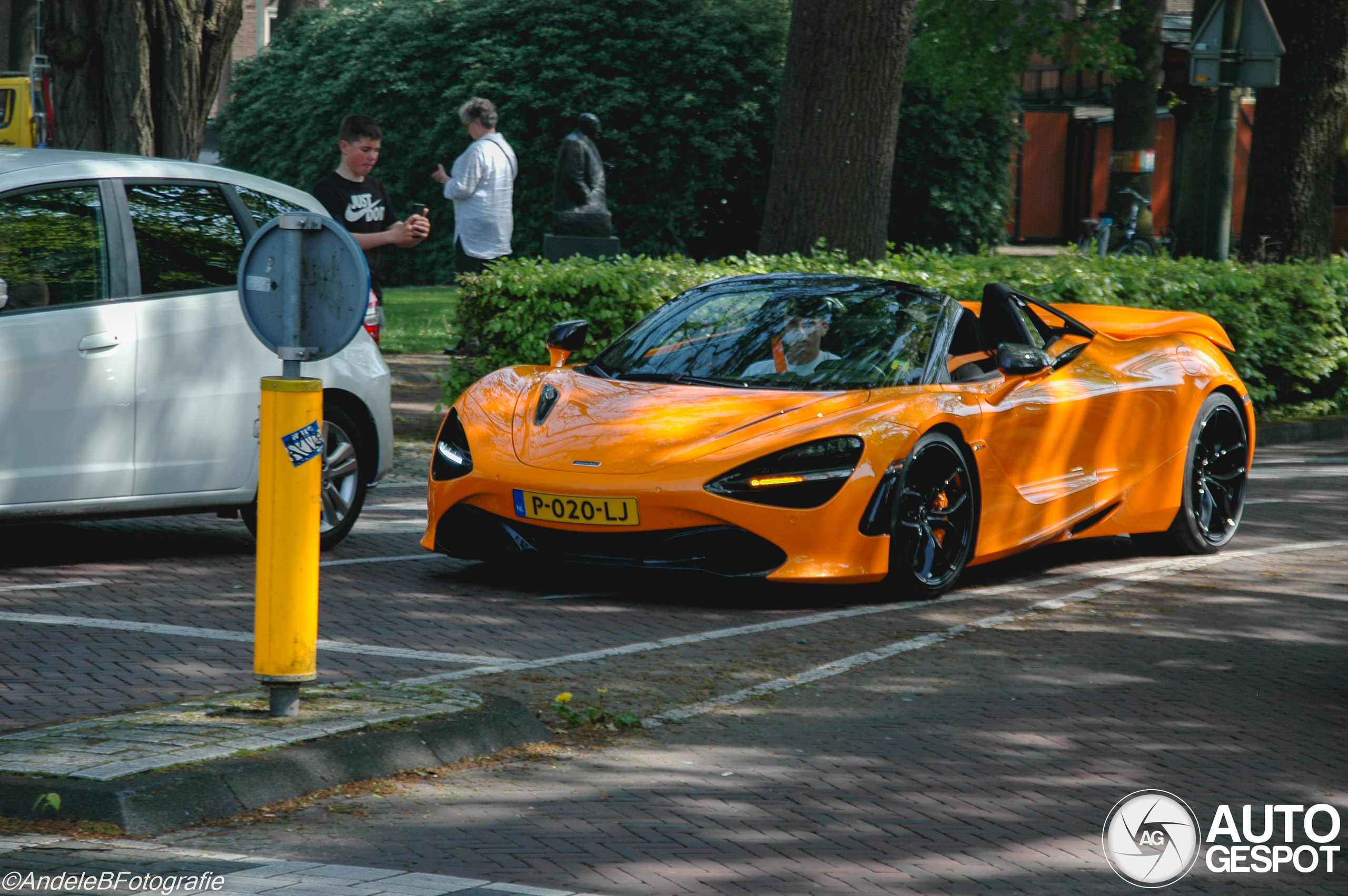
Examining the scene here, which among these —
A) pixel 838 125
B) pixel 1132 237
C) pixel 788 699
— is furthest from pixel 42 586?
pixel 1132 237

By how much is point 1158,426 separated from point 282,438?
5217 mm

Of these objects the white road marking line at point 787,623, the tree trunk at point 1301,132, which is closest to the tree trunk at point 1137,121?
the tree trunk at point 1301,132

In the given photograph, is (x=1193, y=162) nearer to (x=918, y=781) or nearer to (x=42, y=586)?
(x=42, y=586)

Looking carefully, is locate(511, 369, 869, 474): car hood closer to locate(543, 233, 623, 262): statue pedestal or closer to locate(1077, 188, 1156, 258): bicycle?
locate(543, 233, 623, 262): statue pedestal

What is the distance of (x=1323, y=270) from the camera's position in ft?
48.1

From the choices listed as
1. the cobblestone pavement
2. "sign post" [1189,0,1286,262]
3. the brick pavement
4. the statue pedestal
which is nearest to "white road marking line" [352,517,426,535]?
the cobblestone pavement

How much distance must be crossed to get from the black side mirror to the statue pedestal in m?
9.21

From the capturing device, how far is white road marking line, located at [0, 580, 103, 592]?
6.88 meters

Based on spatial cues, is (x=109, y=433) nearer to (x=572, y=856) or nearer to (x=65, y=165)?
(x=65, y=165)

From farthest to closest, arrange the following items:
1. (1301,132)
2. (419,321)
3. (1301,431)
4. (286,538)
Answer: (419,321), (1301,132), (1301,431), (286,538)

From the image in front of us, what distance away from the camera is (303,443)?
4.83 m

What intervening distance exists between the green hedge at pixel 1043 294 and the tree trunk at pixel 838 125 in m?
0.50

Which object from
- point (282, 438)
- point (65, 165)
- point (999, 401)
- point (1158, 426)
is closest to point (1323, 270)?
point (1158, 426)

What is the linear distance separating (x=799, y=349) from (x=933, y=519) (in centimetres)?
101
